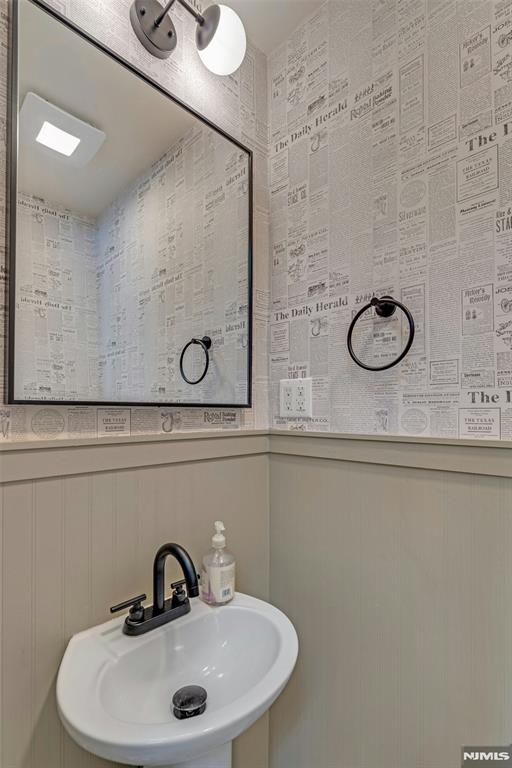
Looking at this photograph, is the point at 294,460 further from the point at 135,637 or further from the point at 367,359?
the point at 135,637

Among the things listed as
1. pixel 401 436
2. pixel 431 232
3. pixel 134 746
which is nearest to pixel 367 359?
pixel 401 436

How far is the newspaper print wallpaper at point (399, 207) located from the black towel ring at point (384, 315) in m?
0.02

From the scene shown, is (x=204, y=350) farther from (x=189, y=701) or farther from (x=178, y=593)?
(x=189, y=701)

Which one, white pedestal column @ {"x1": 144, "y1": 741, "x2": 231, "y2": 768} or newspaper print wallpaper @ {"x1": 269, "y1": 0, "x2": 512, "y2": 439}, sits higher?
newspaper print wallpaper @ {"x1": 269, "y1": 0, "x2": 512, "y2": 439}

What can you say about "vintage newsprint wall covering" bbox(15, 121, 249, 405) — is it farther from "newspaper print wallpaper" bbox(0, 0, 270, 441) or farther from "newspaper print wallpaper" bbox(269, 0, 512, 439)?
"newspaper print wallpaper" bbox(269, 0, 512, 439)

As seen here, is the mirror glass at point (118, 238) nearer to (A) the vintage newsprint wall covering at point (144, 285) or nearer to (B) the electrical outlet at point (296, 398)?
(A) the vintage newsprint wall covering at point (144, 285)

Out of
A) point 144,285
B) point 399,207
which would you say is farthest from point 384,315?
point 144,285

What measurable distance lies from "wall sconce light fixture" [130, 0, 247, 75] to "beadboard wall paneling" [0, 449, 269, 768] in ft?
3.40

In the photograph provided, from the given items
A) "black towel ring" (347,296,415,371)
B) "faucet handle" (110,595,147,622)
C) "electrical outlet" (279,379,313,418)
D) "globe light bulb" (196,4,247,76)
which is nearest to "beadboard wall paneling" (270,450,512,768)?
"electrical outlet" (279,379,313,418)

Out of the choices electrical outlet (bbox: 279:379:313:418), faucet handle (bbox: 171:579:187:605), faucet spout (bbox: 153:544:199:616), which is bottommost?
faucet handle (bbox: 171:579:187:605)

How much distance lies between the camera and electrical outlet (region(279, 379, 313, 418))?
116 centimetres

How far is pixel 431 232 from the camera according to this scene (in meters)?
0.94

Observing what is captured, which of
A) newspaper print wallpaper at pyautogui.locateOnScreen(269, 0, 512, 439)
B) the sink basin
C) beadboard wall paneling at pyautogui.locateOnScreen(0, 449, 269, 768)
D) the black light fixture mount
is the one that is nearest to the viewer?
the sink basin

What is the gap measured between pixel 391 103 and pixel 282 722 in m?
1.75
